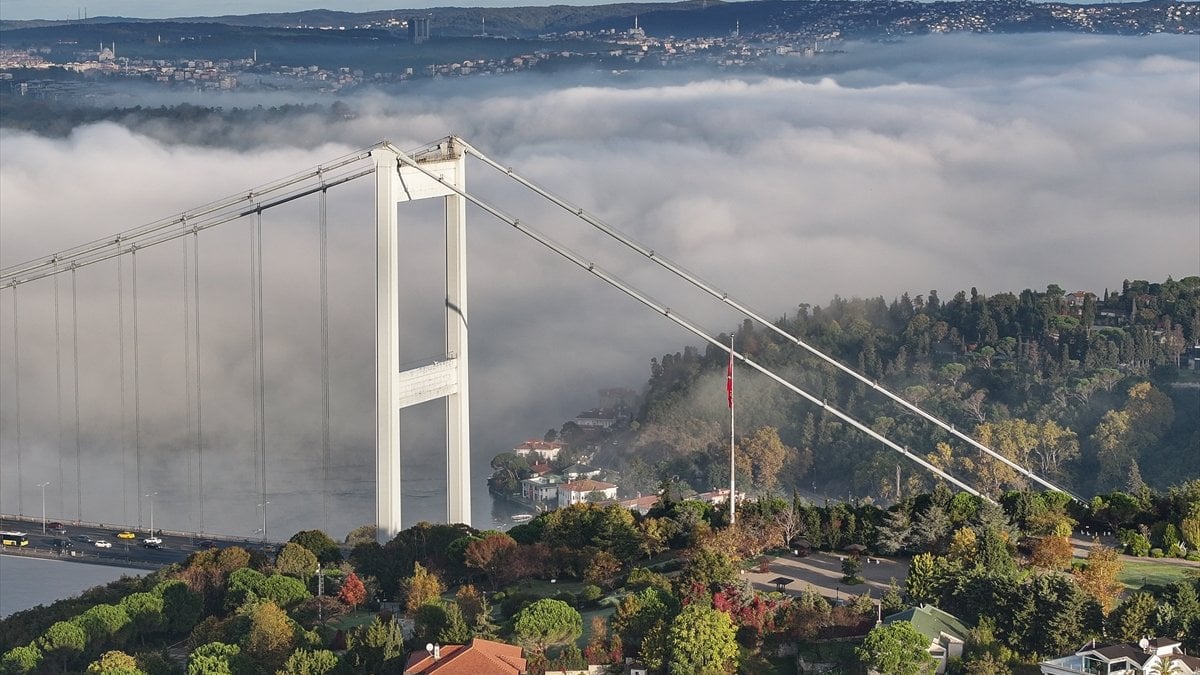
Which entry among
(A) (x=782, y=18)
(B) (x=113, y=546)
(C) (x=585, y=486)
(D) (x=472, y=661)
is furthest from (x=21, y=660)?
(A) (x=782, y=18)

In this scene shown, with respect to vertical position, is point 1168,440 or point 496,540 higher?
point 496,540

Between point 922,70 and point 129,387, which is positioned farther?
point 922,70

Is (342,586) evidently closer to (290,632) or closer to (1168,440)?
(290,632)

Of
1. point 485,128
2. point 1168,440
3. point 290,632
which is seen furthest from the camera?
point 485,128

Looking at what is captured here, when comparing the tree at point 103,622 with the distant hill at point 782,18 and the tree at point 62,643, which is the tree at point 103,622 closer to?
the tree at point 62,643

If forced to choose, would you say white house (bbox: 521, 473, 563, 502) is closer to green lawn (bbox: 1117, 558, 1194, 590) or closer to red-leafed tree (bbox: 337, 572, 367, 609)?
red-leafed tree (bbox: 337, 572, 367, 609)

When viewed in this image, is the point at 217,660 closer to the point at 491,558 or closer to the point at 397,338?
the point at 491,558

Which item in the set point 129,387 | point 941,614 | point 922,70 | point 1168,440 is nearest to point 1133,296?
point 1168,440
